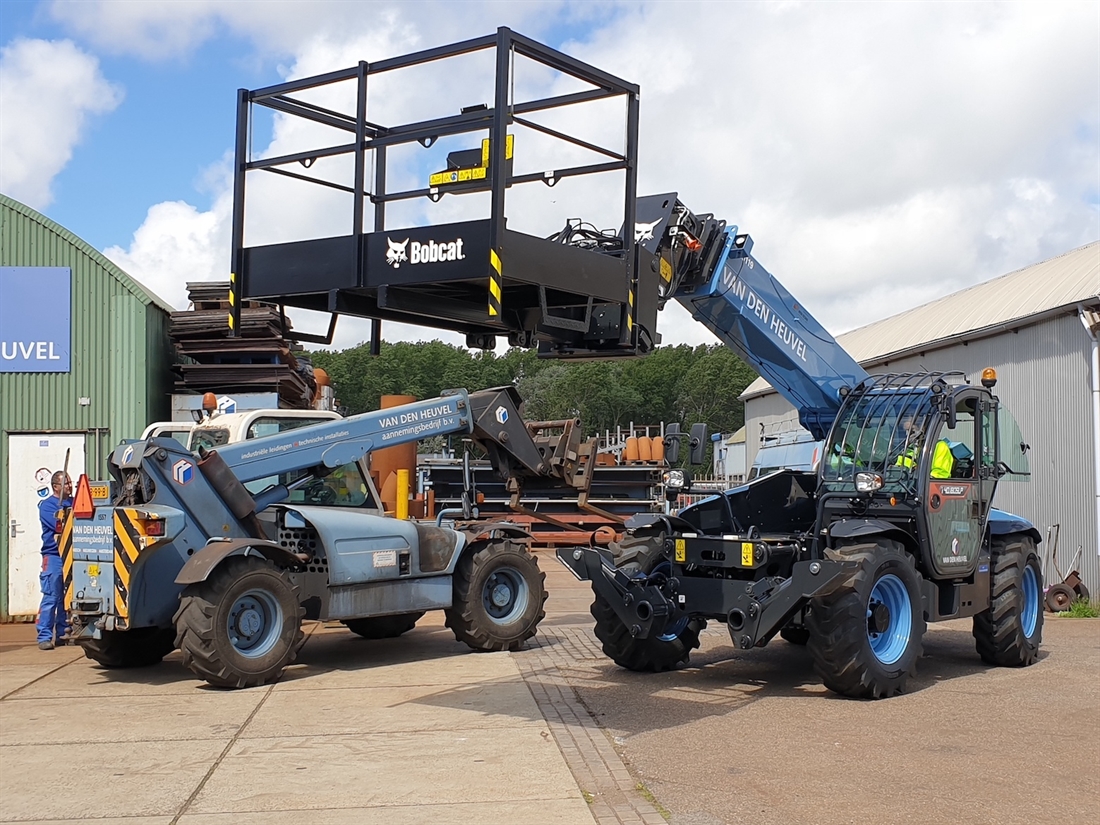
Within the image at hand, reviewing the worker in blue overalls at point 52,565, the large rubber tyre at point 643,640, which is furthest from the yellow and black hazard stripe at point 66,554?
the large rubber tyre at point 643,640

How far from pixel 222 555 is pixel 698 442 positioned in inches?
171

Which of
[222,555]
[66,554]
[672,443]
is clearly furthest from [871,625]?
[66,554]

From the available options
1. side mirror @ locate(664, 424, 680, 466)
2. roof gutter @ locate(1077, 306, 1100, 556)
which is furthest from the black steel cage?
roof gutter @ locate(1077, 306, 1100, 556)

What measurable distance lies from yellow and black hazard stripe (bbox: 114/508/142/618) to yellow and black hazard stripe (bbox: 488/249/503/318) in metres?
5.22

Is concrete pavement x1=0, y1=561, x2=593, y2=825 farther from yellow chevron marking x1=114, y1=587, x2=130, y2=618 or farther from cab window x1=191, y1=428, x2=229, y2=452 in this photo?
cab window x1=191, y1=428, x2=229, y2=452

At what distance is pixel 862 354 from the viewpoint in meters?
27.4

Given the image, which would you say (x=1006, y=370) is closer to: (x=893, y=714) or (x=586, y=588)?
(x=586, y=588)

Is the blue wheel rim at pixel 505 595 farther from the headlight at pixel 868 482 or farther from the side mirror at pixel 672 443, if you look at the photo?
the headlight at pixel 868 482

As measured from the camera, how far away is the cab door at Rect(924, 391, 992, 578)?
10.3 meters

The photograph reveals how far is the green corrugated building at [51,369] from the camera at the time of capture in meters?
15.1

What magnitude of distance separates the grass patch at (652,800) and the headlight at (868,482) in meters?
4.03

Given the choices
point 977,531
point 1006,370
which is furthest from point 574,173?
point 1006,370

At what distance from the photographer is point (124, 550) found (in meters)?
10.3

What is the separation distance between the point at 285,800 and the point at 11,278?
439 inches
